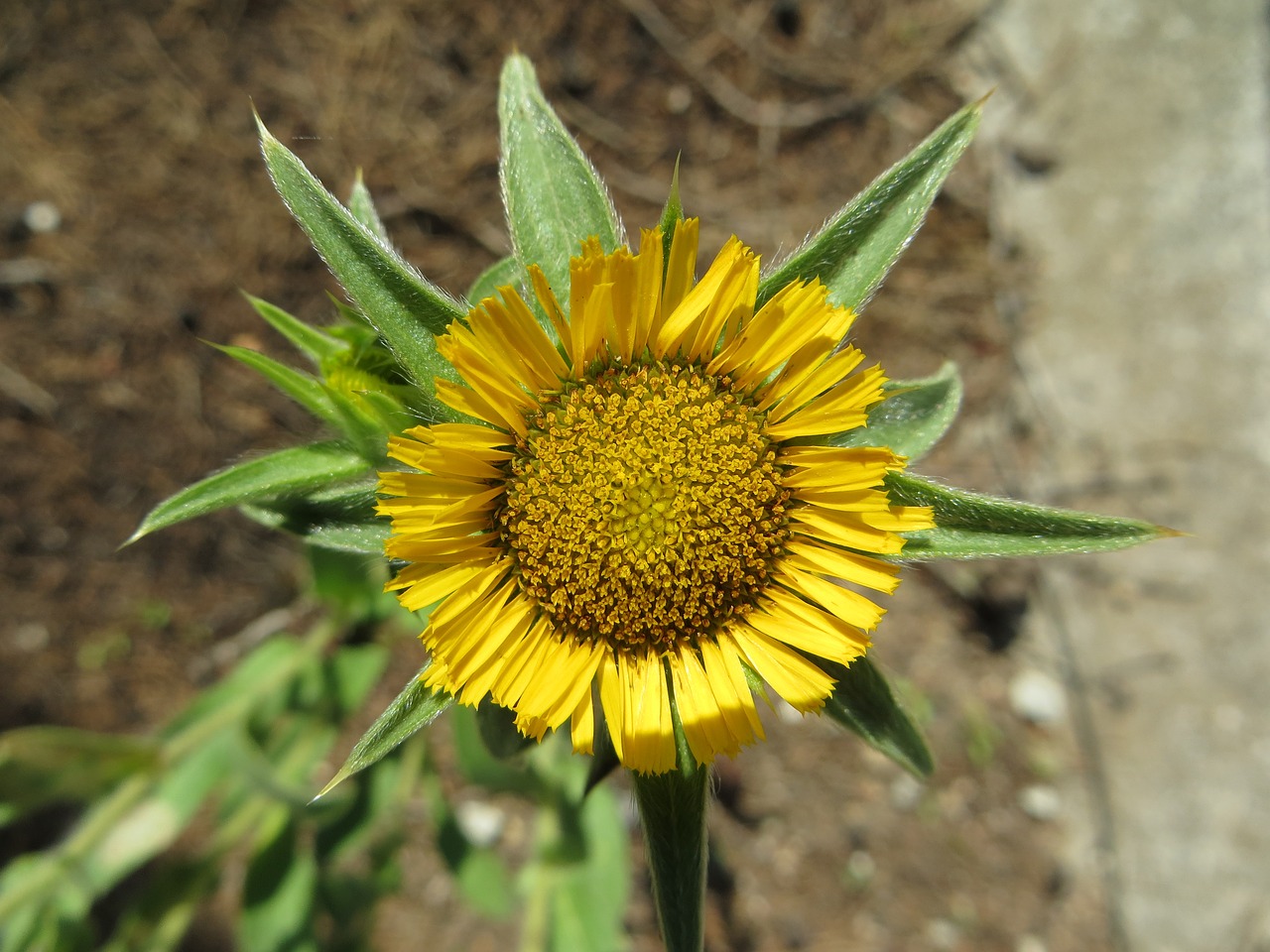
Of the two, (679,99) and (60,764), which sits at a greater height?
(679,99)

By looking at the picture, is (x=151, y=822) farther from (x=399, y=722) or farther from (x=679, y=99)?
(x=679, y=99)

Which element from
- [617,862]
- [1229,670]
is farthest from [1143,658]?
[617,862]

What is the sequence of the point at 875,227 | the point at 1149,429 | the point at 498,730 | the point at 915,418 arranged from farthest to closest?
the point at 1149,429 < the point at 915,418 < the point at 498,730 < the point at 875,227

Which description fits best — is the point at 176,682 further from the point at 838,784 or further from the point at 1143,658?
the point at 1143,658

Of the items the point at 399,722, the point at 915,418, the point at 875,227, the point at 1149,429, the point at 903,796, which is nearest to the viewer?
the point at 399,722

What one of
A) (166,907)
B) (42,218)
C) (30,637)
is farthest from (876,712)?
(42,218)
